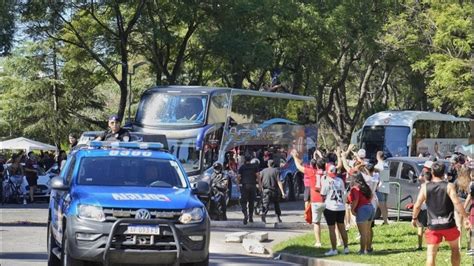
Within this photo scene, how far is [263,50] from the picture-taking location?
1512 inches

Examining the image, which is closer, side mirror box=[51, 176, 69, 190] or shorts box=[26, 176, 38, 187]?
side mirror box=[51, 176, 69, 190]

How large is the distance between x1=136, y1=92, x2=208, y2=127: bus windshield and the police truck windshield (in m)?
15.3

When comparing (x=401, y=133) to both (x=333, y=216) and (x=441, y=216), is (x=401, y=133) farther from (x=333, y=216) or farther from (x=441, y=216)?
(x=441, y=216)

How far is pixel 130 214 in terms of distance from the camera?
420 inches

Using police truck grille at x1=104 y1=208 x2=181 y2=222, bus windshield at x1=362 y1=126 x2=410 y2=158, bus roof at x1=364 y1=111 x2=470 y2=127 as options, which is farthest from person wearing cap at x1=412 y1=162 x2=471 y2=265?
bus roof at x1=364 y1=111 x2=470 y2=127

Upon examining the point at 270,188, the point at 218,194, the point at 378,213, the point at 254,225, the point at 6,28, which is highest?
the point at 6,28

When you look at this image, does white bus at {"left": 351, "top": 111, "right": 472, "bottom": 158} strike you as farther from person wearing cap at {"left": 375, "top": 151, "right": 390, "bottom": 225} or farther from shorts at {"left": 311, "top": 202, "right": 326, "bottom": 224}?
shorts at {"left": 311, "top": 202, "right": 326, "bottom": 224}

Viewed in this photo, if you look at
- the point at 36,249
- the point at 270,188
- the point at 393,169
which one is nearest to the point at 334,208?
the point at 36,249

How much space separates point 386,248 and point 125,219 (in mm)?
7140

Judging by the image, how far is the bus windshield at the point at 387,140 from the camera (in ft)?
141

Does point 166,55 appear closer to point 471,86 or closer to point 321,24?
point 321,24

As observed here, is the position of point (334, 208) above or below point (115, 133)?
below

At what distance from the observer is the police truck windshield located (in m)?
11.7

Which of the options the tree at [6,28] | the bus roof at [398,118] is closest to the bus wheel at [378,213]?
the tree at [6,28]
